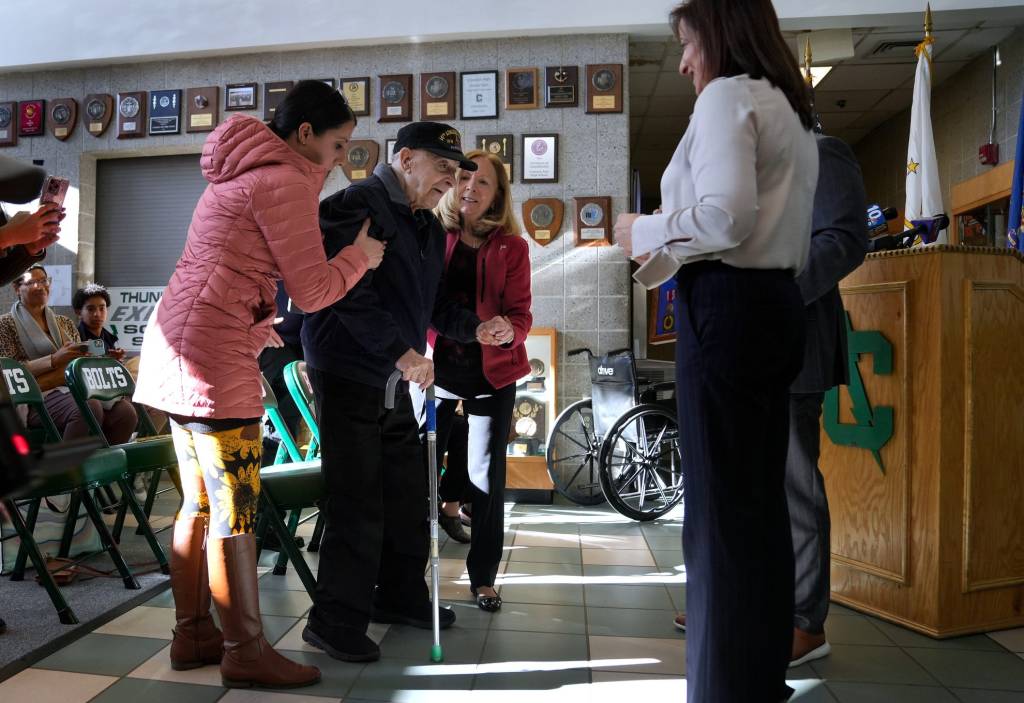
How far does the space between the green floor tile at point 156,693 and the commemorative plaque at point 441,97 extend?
4.12 metres

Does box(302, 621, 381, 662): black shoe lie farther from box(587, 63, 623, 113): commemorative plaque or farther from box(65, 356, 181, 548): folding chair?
box(587, 63, 623, 113): commemorative plaque

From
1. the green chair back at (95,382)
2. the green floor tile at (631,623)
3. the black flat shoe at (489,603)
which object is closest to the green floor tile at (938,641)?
the green floor tile at (631,623)

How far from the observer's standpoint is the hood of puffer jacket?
71.7 inches

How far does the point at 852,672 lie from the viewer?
6.73 feet

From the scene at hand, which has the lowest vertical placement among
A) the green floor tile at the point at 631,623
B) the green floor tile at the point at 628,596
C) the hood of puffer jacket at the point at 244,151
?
the green floor tile at the point at 628,596

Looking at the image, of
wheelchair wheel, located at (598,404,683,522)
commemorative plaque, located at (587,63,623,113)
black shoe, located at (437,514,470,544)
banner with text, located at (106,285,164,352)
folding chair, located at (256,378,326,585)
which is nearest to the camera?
folding chair, located at (256,378,326,585)

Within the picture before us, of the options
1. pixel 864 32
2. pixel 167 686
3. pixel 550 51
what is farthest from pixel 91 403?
pixel 864 32

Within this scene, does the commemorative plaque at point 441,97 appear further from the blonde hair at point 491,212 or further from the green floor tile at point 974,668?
the green floor tile at point 974,668

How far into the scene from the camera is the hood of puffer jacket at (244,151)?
5.98 feet

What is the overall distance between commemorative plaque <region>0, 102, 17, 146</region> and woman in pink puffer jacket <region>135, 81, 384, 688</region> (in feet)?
16.9

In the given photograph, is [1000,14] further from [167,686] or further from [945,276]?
[167,686]

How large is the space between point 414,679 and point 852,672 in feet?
4.02

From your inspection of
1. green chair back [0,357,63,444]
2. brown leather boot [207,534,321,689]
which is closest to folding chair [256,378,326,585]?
brown leather boot [207,534,321,689]

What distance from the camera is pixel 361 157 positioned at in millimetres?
5281
